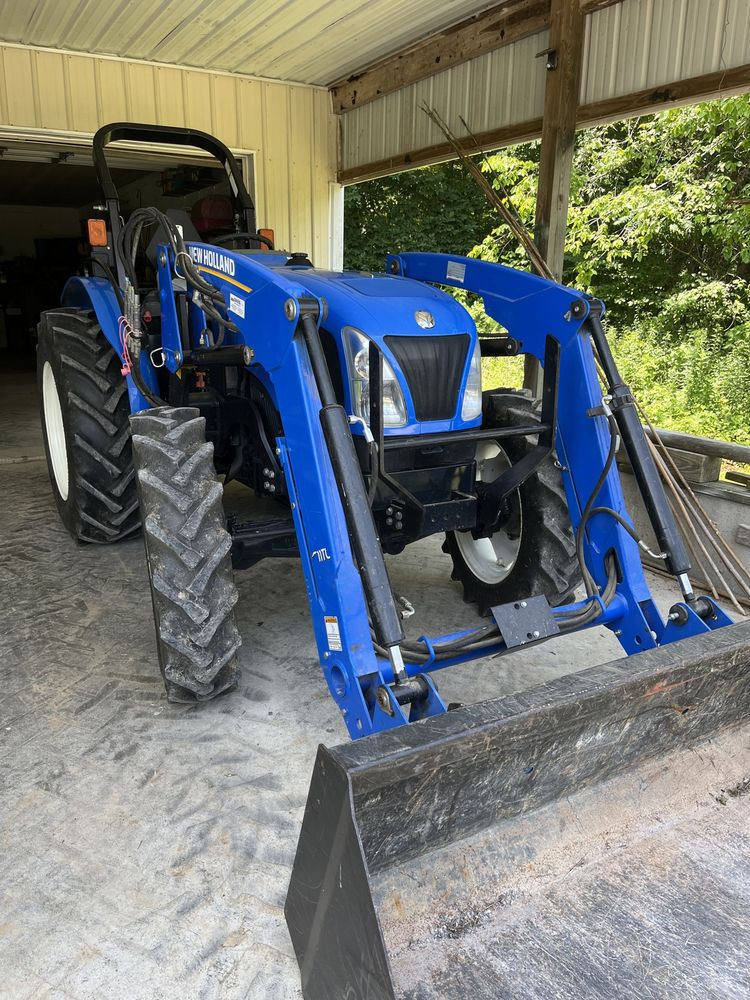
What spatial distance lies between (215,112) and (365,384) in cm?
493

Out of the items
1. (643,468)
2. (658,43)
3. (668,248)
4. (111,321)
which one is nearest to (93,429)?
(111,321)

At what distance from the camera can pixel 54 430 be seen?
15.9ft

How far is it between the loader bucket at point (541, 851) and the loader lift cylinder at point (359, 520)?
370 mm

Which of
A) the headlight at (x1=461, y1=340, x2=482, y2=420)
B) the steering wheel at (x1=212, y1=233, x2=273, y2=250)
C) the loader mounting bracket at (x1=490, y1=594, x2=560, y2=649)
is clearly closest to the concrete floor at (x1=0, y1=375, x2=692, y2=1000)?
the loader mounting bracket at (x1=490, y1=594, x2=560, y2=649)

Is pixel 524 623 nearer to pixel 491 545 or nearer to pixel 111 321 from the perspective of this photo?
pixel 491 545

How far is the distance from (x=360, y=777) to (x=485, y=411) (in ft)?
7.15

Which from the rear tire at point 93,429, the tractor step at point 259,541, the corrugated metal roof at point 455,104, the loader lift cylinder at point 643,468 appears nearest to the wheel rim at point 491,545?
the loader lift cylinder at point 643,468

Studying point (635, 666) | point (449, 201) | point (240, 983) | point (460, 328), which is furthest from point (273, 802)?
point (449, 201)

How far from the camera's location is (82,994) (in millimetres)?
1733

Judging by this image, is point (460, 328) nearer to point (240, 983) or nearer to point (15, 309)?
point (240, 983)

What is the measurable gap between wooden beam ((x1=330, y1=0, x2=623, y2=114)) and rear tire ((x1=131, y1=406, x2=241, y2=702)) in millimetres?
3766

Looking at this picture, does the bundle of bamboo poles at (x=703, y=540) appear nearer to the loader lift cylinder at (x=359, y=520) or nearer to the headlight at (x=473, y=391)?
the headlight at (x=473, y=391)

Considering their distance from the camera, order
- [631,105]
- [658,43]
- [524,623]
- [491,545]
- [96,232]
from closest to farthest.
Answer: [524,623] → [491,545] → [96,232] → [658,43] → [631,105]

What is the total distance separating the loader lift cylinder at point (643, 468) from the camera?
7.88 feet
